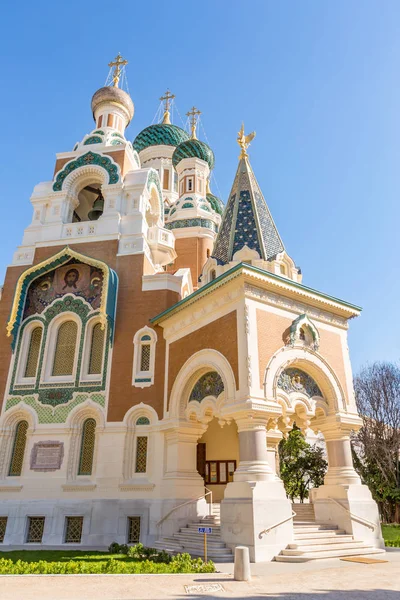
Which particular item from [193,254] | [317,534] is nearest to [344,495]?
[317,534]

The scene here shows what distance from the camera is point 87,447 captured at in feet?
44.4

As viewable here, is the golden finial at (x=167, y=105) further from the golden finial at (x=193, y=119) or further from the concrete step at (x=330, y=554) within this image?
the concrete step at (x=330, y=554)

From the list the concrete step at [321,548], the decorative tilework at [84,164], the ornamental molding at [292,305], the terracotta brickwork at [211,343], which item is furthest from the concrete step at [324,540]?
the decorative tilework at [84,164]

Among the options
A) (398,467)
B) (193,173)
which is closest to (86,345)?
(193,173)

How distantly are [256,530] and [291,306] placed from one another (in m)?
5.43

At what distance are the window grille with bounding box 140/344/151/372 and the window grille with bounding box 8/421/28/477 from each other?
420cm

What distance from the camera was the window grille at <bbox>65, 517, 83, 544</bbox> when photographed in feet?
40.7

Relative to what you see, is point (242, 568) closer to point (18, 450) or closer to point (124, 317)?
point (124, 317)

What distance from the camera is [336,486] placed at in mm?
10977

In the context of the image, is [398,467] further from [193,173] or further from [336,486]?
[193,173]

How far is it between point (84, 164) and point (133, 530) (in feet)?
43.4

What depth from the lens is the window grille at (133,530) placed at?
1209 centimetres

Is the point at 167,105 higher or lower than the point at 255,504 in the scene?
higher

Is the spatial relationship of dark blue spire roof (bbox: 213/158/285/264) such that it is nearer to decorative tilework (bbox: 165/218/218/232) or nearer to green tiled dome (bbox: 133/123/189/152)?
decorative tilework (bbox: 165/218/218/232)
